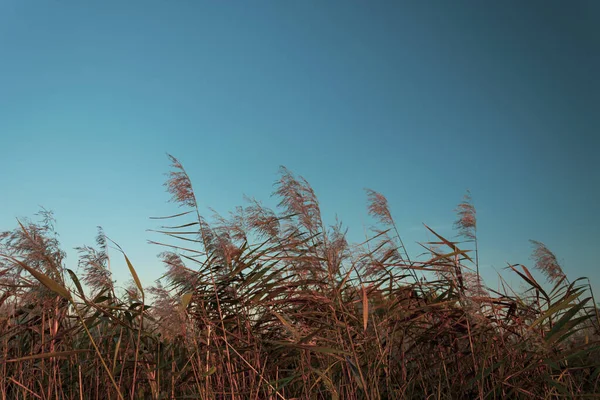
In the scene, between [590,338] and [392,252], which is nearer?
[392,252]

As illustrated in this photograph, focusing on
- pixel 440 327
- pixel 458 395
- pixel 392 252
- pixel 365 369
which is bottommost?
pixel 458 395

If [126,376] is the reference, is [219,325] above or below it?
above

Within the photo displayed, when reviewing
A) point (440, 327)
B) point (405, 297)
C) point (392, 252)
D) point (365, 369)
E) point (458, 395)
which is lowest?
point (458, 395)

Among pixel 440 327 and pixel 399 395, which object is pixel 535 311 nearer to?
pixel 440 327

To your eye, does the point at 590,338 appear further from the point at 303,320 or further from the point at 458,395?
the point at 303,320

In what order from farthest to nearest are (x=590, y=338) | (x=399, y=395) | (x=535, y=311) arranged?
(x=590, y=338) < (x=535, y=311) < (x=399, y=395)

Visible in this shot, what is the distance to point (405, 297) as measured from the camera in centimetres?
451

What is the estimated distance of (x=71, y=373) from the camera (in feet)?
13.8

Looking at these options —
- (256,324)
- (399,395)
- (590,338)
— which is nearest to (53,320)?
(256,324)

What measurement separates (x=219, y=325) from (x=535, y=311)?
2.91 m

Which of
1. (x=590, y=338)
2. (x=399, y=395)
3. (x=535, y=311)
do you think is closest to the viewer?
(x=399, y=395)

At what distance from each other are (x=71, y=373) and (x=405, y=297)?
310cm

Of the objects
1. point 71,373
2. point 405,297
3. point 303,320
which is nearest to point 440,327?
point 405,297

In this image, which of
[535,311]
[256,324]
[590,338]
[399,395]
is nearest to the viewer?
[399,395]
